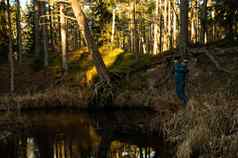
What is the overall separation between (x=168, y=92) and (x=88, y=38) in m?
4.79

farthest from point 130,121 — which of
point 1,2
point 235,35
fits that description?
point 1,2

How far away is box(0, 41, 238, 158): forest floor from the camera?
973 centimetres

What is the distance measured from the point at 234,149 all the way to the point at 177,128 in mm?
3170

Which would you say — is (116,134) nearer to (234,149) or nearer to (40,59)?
(234,149)

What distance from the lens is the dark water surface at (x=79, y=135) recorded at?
Answer: 11156mm

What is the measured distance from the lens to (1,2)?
1067 inches

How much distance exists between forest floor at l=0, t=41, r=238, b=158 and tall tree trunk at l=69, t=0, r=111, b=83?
4.23 ft

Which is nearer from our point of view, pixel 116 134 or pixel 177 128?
pixel 177 128

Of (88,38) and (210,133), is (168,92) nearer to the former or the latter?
(88,38)

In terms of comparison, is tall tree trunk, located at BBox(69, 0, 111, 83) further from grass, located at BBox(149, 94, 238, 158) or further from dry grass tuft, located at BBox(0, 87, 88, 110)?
grass, located at BBox(149, 94, 238, 158)

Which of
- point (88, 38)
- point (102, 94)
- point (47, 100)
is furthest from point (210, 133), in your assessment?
point (47, 100)

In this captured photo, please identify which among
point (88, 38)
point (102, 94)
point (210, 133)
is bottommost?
point (102, 94)

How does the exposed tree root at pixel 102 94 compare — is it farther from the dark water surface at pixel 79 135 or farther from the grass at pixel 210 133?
the grass at pixel 210 133

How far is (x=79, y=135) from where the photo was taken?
45.1ft
